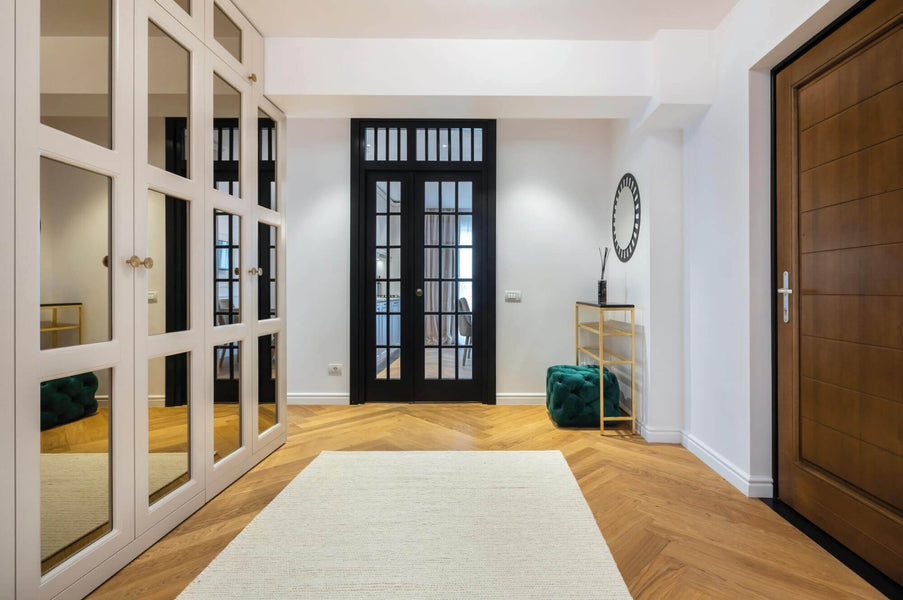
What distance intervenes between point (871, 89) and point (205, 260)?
2.92 metres

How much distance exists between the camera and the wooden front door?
5.34ft

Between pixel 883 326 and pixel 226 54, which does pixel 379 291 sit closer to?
pixel 226 54

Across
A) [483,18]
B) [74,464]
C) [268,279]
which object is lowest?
[74,464]

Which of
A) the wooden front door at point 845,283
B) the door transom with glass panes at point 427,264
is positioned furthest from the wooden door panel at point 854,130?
the door transom with glass panes at point 427,264

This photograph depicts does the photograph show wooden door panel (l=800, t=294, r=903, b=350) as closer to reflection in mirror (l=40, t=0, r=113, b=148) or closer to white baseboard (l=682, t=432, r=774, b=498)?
white baseboard (l=682, t=432, r=774, b=498)

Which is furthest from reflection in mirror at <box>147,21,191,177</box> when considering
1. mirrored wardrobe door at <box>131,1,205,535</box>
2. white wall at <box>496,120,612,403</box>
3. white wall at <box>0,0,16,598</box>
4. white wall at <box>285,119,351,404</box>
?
white wall at <box>496,120,612,403</box>

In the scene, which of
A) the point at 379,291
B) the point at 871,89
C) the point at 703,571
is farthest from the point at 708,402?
the point at 379,291

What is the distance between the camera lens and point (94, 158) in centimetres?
156

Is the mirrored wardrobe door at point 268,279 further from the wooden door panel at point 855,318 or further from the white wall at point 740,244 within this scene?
the wooden door panel at point 855,318

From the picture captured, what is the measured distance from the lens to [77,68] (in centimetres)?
149

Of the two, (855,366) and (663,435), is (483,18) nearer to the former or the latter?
(855,366)

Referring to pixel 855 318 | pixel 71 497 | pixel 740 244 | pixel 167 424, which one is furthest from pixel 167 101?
pixel 855 318

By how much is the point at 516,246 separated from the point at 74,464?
346 centimetres

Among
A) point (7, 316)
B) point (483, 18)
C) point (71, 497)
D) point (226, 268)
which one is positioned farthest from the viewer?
point (483, 18)
